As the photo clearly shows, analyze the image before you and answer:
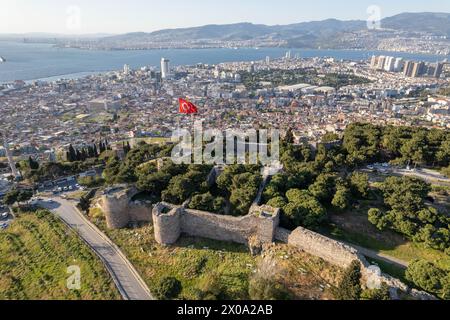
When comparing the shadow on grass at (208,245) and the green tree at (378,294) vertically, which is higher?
the green tree at (378,294)

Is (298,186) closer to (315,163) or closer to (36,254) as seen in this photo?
(315,163)

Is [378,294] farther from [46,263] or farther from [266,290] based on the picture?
[46,263]

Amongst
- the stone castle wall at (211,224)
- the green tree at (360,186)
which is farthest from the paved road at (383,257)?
the stone castle wall at (211,224)

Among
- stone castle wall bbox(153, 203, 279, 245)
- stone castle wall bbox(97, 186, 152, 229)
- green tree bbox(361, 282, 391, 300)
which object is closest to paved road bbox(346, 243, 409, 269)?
green tree bbox(361, 282, 391, 300)

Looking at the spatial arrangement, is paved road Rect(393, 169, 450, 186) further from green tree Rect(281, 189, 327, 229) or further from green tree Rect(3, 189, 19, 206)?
green tree Rect(3, 189, 19, 206)

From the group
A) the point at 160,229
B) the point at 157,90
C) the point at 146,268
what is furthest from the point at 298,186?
the point at 157,90

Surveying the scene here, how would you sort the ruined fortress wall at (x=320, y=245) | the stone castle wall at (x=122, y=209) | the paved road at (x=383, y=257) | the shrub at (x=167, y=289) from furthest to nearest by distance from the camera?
1. the stone castle wall at (x=122, y=209)
2. the paved road at (x=383, y=257)
3. the ruined fortress wall at (x=320, y=245)
4. the shrub at (x=167, y=289)

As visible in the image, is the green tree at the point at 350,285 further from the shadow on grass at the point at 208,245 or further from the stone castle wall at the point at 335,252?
the shadow on grass at the point at 208,245
